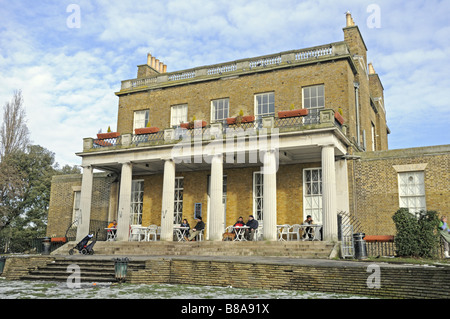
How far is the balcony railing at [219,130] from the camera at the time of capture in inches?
749

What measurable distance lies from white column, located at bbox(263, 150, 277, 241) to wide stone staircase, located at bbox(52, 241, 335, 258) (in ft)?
1.93

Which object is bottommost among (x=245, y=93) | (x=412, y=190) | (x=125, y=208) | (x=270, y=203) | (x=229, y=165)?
(x=125, y=208)

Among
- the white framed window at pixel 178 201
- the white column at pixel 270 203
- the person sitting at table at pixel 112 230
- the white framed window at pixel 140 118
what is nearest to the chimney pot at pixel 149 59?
the white framed window at pixel 140 118

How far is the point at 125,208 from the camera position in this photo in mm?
22172

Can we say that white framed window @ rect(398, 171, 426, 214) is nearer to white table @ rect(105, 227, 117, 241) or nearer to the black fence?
the black fence

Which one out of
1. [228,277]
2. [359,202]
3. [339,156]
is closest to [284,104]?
[339,156]

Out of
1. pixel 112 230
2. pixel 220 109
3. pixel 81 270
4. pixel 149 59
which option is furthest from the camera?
pixel 149 59

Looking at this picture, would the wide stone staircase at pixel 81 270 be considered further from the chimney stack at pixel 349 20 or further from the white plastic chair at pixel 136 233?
the chimney stack at pixel 349 20

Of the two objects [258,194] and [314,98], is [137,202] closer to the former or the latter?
[258,194]

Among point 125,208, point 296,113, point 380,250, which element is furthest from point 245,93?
point 380,250

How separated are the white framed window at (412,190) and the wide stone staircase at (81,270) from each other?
12.5 meters

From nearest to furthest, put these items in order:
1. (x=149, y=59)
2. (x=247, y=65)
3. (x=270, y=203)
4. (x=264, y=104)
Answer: (x=270, y=203) → (x=264, y=104) → (x=247, y=65) → (x=149, y=59)

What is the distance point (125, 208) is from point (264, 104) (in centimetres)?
925
